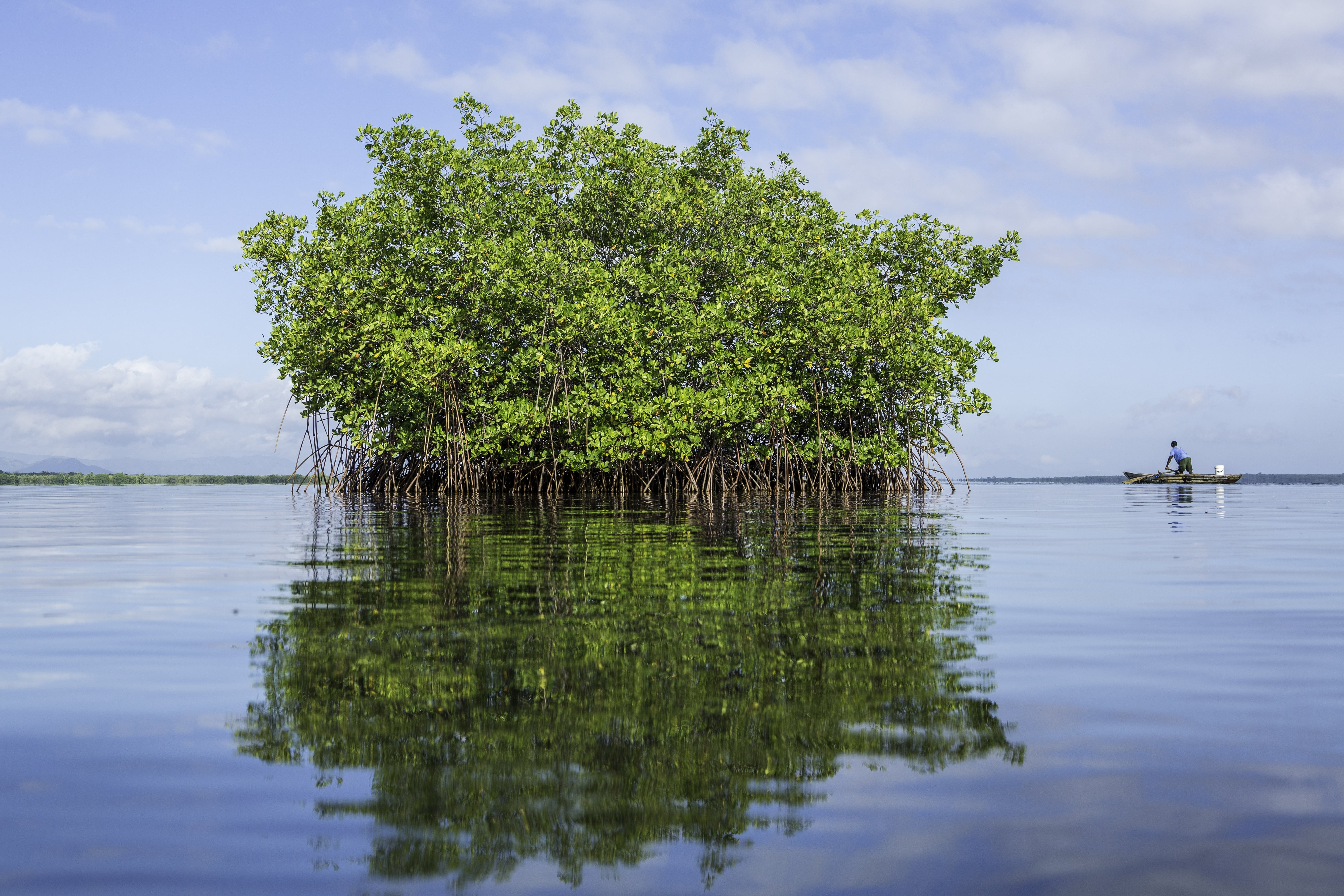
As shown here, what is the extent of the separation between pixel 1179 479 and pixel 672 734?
43799 millimetres

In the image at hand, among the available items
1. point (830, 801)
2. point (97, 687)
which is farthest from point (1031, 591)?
point (97, 687)

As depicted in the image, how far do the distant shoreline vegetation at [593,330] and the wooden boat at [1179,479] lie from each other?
17.8m

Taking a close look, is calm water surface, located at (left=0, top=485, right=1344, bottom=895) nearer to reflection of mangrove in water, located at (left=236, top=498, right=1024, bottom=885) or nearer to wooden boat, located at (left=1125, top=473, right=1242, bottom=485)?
reflection of mangrove in water, located at (left=236, top=498, right=1024, bottom=885)

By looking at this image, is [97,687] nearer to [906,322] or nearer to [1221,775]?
[1221,775]

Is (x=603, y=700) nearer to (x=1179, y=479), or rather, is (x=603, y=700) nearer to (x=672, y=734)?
(x=672, y=734)

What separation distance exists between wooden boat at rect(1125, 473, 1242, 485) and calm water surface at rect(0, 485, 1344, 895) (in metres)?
37.5

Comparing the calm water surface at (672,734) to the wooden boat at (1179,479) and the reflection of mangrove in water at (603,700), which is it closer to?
the reflection of mangrove in water at (603,700)

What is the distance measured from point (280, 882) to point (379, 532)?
1049cm

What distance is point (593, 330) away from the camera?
75.9 feet

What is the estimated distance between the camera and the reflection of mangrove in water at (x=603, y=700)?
244cm

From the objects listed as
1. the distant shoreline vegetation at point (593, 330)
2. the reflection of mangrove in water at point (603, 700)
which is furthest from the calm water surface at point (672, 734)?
the distant shoreline vegetation at point (593, 330)

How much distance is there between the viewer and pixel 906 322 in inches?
1066

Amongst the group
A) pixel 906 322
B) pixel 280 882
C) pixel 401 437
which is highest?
pixel 906 322

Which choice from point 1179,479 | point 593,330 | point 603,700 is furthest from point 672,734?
point 1179,479
